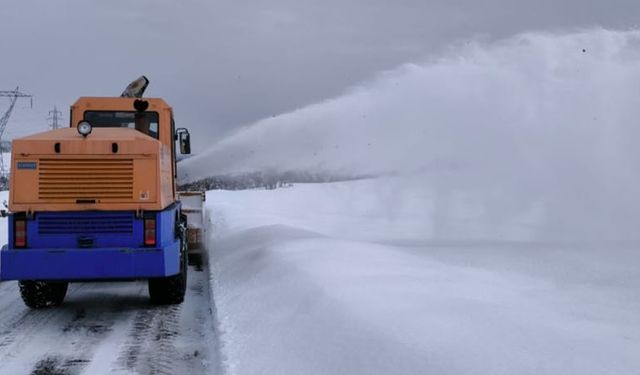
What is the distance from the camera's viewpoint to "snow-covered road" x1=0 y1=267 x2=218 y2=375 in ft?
20.9

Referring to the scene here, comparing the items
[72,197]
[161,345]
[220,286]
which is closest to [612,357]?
[161,345]

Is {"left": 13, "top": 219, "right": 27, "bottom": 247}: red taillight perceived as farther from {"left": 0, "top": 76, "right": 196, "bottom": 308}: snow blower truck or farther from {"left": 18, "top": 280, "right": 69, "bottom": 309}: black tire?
{"left": 18, "top": 280, "right": 69, "bottom": 309}: black tire

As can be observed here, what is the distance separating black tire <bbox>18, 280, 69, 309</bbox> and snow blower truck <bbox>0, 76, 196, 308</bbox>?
98 centimetres

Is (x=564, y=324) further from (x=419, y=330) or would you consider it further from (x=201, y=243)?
(x=201, y=243)

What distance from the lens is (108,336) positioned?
302 inches

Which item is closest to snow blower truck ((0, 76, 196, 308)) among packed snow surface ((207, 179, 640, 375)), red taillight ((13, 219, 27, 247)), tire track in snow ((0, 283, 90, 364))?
red taillight ((13, 219, 27, 247))

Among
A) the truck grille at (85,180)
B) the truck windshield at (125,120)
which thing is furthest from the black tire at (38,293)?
the truck windshield at (125,120)

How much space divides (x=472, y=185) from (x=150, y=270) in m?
10.2

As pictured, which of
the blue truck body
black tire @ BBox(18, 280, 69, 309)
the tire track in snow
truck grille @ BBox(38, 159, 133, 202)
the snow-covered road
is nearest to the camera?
the snow-covered road

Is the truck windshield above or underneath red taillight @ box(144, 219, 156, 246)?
above

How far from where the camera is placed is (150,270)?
8352 mm

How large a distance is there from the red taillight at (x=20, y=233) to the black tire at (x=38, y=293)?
1096 mm

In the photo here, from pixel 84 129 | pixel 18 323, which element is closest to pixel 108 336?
pixel 18 323

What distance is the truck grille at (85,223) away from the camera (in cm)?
823
